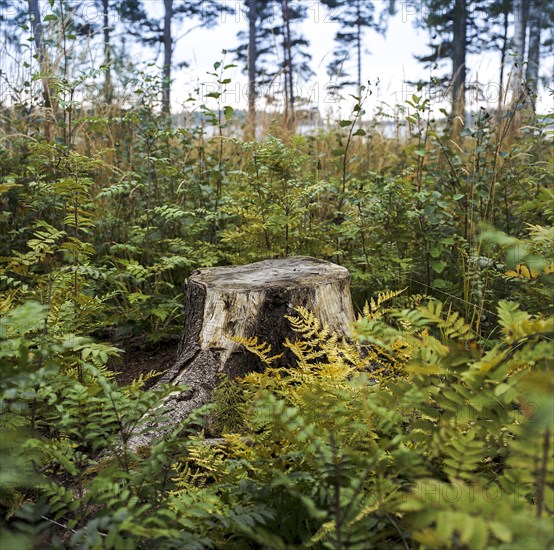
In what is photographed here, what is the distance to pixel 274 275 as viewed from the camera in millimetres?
2906

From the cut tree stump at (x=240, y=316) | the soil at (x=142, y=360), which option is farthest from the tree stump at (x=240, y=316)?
the soil at (x=142, y=360)

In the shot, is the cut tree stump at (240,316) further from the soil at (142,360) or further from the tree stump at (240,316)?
the soil at (142,360)

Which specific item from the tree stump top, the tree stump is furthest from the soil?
the tree stump top

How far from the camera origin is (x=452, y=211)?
168 inches

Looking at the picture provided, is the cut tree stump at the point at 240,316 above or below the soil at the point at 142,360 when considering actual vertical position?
above

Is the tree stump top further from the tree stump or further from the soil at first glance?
the soil

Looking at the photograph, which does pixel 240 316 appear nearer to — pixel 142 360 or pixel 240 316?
pixel 240 316

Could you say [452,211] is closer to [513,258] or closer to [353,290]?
[353,290]

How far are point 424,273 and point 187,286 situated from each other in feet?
5.39

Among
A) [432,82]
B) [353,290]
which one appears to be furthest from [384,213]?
[432,82]

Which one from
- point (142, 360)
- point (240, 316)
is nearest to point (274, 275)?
point (240, 316)

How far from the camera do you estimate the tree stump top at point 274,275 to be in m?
2.74

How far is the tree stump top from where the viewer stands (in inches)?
108

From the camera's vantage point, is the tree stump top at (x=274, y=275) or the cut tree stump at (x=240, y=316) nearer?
the cut tree stump at (x=240, y=316)
